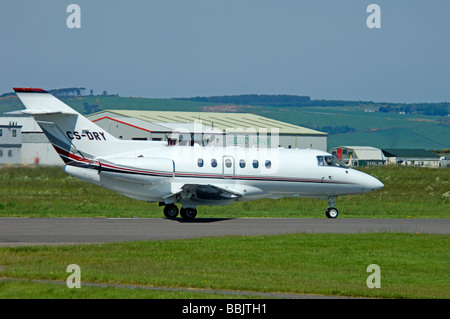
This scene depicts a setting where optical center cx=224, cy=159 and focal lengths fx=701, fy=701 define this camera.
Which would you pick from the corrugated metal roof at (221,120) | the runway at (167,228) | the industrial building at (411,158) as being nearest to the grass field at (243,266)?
the runway at (167,228)

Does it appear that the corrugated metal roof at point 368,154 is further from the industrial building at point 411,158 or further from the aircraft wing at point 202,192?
the aircraft wing at point 202,192

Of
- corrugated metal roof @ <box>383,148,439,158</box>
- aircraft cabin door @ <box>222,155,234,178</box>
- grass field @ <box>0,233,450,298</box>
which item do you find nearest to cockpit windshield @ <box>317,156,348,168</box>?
aircraft cabin door @ <box>222,155,234,178</box>

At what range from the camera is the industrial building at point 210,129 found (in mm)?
65000

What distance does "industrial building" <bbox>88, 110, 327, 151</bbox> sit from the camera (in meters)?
65.0

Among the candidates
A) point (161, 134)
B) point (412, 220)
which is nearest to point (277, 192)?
point (412, 220)

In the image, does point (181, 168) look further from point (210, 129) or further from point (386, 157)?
point (386, 157)

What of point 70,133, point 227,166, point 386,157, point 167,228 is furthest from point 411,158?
point 167,228

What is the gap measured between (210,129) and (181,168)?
113ft

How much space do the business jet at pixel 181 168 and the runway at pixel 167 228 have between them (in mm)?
1241

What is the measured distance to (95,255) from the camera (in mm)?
18938

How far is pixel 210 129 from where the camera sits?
2542 inches

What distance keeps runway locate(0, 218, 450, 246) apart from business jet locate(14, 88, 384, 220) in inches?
48.9
